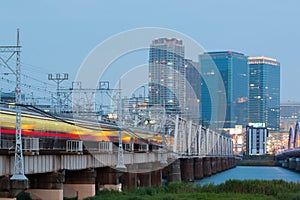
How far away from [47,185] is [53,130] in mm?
8509

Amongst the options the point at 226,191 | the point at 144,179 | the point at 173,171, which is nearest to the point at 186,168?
the point at 173,171

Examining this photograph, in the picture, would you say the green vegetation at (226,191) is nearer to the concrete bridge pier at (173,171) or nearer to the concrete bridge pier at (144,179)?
the concrete bridge pier at (144,179)

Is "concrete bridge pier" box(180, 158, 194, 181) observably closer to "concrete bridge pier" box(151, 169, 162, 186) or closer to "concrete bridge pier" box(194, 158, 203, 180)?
"concrete bridge pier" box(194, 158, 203, 180)

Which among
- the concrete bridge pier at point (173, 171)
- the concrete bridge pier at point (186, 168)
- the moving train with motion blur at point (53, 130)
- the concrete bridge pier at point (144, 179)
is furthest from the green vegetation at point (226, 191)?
the concrete bridge pier at point (186, 168)

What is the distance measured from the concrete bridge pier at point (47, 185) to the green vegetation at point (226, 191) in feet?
12.0

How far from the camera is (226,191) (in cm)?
5581

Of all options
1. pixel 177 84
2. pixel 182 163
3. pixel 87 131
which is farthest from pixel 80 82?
pixel 177 84

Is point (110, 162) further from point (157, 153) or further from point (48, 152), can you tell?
point (157, 153)

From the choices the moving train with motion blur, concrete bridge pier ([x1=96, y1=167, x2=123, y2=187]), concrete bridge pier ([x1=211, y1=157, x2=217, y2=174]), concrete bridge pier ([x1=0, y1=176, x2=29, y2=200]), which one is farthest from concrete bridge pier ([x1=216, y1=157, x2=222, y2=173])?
concrete bridge pier ([x1=0, y1=176, x2=29, y2=200])

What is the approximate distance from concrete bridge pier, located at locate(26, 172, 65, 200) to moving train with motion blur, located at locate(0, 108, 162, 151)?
3.04 meters

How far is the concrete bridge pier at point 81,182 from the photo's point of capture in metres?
56.2

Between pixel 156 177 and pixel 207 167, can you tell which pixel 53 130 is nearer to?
pixel 156 177

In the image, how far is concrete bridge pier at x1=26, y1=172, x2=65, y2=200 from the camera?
45.0m

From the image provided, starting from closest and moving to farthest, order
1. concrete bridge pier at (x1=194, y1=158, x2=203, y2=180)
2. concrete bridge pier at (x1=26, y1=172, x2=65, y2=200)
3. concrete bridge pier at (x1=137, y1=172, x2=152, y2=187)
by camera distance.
→ 1. concrete bridge pier at (x1=26, y1=172, x2=65, y2=200)
2. concrete bridge pier at (x1=137, y1=172, x2=152, y2=187)
3. concrete bridge pier at (x1=194, y1=158, x2=203, y2=180)
